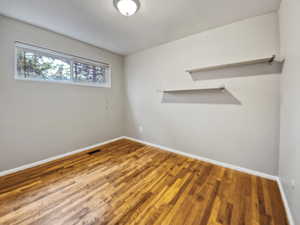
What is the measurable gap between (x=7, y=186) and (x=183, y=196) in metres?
2.32

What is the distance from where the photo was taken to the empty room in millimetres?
1298

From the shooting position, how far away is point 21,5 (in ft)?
5.35

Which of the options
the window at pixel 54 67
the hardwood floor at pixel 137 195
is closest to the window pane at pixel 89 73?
the window at pixel 54 67

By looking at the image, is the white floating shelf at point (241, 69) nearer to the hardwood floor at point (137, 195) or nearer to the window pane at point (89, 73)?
the hardwood floor at point (137, 195)

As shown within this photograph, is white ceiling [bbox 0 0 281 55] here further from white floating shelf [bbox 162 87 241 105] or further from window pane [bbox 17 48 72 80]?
white floating shelf [bbox 162 87 241 105]

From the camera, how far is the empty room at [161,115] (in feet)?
4.26

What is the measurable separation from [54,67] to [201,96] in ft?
9.47

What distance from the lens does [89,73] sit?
2943mm

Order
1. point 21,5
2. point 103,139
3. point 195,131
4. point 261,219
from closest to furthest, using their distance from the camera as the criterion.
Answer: point 261,219 → point 21,5 → point 195,131 → point 103,139

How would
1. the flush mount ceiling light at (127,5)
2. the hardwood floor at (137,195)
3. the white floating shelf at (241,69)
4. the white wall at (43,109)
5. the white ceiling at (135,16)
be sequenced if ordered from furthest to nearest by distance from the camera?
the white wall at (43,109)
the white floating shelf at (241,69)
the white ceiling at (135,16)
the flush mount ceiling light at (127,5)
the hardwood floor at (137,195)

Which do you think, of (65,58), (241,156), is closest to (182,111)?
(241,156)

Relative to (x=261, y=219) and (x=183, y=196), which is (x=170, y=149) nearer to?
(x=183, y=196)

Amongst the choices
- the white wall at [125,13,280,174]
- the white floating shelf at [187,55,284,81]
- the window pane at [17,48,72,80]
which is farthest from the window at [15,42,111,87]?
the white floating shelf at [187,55,284,81]

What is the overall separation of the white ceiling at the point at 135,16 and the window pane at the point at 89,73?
591 mm
